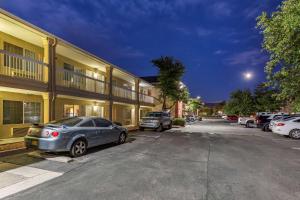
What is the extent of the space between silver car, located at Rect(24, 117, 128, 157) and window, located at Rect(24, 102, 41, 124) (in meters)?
5.26

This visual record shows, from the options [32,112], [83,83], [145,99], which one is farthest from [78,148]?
[145,99]

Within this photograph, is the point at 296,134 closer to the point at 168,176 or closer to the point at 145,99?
the point at 168,176

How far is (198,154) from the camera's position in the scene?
860cm

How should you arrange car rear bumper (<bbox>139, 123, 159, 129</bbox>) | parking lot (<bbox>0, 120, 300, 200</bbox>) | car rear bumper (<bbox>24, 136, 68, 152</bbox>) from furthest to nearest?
1. car rear bumper (<bbox>139, 123, 159, 129</bbox>)
2. car rear bumper (<bbox>24, 136, 68, 152</bbox>)
3. parking lot (<bbox>0, 120, 300, 200</bbox>)

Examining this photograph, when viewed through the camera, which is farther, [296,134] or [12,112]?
[296,134]

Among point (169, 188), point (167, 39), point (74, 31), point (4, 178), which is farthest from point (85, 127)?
point (167, 39)

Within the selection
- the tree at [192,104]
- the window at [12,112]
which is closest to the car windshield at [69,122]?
the window at [12,112]

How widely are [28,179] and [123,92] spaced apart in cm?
1467

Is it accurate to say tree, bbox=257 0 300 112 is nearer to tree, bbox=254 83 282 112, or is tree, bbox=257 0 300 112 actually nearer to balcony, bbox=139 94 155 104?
balcony, bbox=139 94 155 104

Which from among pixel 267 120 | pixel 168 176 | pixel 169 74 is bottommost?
pixel 168 176

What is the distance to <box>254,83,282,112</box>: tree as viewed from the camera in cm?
3813

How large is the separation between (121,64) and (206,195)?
13732 cm

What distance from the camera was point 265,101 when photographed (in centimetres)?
3931

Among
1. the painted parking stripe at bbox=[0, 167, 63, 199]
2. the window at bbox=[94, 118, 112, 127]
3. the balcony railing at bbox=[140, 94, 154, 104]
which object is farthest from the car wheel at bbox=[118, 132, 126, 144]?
the balcony railing at bbox=[140, 94, 154, 104]
